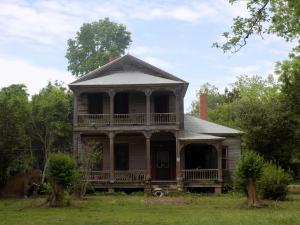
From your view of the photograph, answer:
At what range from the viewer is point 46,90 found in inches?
1228

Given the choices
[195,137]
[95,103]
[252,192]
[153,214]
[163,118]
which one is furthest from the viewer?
[95,103]

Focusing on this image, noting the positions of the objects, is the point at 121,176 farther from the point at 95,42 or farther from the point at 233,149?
the point at 95,42

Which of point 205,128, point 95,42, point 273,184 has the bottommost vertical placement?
point 273,184

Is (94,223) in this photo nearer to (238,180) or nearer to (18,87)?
(238,180)

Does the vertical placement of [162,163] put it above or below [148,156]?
below

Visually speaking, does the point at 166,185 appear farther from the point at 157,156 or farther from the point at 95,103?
the point at 95,103

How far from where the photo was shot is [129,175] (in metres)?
29.6

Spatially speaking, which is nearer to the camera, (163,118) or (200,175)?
(200,175)

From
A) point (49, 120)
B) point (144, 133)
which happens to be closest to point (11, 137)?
point (49, 120)

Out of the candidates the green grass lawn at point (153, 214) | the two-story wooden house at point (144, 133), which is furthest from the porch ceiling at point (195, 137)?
the green grass lawn at point (153, 214)

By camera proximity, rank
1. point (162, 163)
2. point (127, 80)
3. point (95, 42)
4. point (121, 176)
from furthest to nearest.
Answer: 1. point (95, 42)
2. point (162, 163)
3. point (127, 80)
4. point (121, 176)

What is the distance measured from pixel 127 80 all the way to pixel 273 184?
11.6 m

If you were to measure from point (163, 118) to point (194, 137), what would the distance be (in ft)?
9.13

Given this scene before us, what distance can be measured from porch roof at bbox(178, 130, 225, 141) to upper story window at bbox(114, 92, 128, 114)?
4.14 metres
